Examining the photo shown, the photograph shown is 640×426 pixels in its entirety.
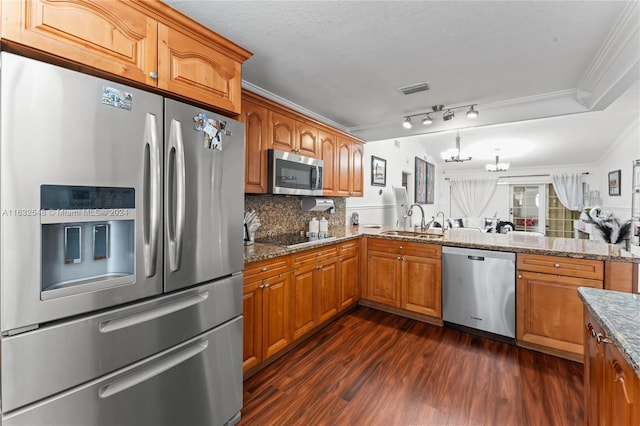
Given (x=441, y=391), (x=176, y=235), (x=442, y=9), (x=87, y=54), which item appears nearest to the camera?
(x=87, y=54)

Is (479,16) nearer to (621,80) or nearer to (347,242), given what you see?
(621,80)

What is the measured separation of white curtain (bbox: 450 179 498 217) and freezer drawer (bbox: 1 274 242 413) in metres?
8.79

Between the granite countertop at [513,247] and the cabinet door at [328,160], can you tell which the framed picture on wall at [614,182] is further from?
the cabinet door at [328,160]

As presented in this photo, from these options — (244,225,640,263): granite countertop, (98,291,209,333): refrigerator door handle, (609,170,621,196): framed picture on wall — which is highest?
(609,170,621,196): framed picture on wall

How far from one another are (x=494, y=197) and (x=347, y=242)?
7091 mm

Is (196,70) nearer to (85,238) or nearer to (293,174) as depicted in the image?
(85,238)

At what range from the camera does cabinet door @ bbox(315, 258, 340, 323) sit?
104 inches

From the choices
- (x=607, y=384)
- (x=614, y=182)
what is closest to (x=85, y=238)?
(x=607, y=384)

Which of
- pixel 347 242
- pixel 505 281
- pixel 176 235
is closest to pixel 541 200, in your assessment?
pixel 505 281

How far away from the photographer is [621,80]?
1.99m

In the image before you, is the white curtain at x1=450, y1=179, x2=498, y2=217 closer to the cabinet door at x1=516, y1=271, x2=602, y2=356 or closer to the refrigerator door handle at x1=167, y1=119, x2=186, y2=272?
the cabinet door at x1=516, y1=271, x2=602, y2=356

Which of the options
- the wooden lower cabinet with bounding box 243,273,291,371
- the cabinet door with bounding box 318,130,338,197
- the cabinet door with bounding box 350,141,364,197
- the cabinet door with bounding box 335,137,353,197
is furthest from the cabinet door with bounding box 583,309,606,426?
the cabinet door with bounding box 350,141,364,197

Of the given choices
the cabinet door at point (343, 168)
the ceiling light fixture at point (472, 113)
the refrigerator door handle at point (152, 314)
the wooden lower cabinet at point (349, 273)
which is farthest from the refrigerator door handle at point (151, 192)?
the ceiling light fixture at point (472, 113)

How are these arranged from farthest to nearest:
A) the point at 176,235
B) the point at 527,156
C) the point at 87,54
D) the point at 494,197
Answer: the point at 494,197, the point at 527,156, the point at 176,235, the point at 87,54
